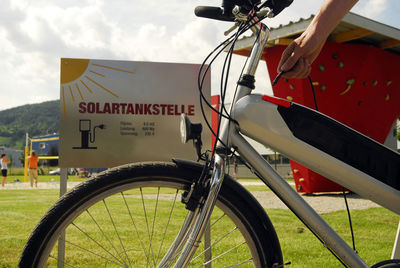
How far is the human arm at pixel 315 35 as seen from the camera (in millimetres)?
1541

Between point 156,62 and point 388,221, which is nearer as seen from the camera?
point 156,62

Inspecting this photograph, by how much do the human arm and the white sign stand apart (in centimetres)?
129

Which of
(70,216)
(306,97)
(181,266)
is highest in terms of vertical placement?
(306,97)

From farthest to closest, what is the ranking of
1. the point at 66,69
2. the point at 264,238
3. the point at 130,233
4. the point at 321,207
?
the point at 321,207 < the point at 130,233 < the point at 66,69 < the point at 264,238

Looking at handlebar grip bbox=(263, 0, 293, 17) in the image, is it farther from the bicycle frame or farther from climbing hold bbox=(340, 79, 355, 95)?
climbing hold bbox=(340, 79, 355, 95)

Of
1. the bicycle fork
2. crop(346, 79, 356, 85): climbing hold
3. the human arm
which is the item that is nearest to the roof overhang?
crop(346, 79, 356, 85): climbing hold

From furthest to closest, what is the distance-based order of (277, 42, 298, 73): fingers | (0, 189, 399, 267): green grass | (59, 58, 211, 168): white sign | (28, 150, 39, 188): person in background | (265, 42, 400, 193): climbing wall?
(28, 150, 39, 188): person in background
(265, 42, 400, 193): climbing wall
(0, 189, 399, 267): green grass
(59, 58, 211, 168): white sign
(277, 42, 298, 73): fingers

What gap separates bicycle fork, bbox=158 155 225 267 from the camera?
1364 mm

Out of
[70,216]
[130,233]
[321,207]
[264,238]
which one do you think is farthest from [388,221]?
[70,216]

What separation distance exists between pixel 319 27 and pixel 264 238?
0.86 metres

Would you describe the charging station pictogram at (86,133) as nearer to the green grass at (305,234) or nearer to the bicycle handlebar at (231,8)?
the green grass at (305,234)

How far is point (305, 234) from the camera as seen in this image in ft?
15.6

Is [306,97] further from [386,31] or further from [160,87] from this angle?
→ [160,87]

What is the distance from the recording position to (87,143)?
2795mm
